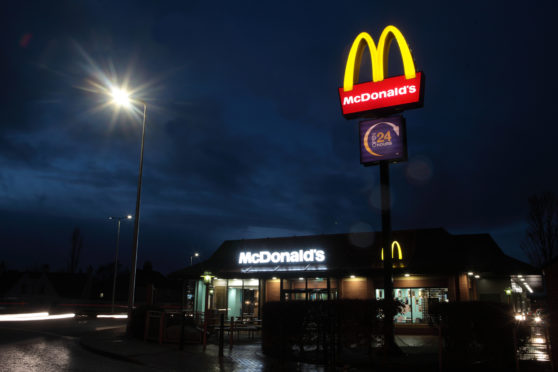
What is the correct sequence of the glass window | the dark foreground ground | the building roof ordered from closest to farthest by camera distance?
the dark foreground ground → the building roof → the glass window

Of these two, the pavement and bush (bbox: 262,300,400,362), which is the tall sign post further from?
the pavement

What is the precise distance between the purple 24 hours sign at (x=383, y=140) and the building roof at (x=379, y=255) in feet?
27.6

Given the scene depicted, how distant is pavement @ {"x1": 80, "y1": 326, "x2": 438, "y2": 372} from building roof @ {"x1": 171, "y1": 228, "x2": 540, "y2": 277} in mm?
9322

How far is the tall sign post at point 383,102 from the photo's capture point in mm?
16828

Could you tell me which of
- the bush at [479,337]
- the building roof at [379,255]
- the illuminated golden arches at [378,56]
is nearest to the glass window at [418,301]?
the building roof at [379,255]

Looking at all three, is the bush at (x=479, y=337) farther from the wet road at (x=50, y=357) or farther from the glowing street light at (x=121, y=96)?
the glowing street light at (x=121, y=96)

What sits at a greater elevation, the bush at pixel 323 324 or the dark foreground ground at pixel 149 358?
the bush at pixel 323 324

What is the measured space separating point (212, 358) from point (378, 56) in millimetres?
12774

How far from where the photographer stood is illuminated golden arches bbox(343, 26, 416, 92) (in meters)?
17.2

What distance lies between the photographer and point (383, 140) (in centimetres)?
1700

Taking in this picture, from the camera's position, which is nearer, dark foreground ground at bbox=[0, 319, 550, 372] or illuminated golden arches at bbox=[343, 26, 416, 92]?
dark foreground ground at bbox=[0, 319, 550, 372]

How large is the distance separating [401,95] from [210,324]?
1189 centimetres

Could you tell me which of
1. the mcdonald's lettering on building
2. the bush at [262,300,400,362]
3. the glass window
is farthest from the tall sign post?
the glass window

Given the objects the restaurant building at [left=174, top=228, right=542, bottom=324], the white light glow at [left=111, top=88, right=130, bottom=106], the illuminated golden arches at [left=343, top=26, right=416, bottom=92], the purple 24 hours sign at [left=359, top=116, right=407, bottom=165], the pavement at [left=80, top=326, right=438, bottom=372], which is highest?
the illuminated golden arches at [left=343, top=26, right=416, bottom=92]
